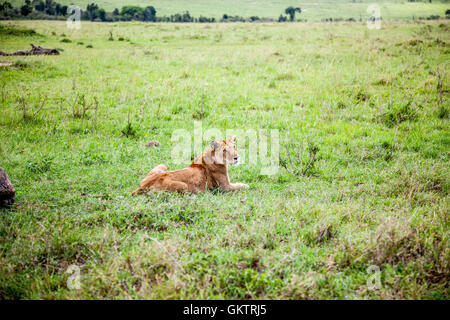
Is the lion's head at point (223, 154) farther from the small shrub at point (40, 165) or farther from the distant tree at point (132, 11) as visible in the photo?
the distant tree at point (132, 11)

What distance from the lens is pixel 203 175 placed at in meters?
6.34

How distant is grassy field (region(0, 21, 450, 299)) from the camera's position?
3553 mm

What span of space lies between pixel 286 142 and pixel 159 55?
16.6 meters

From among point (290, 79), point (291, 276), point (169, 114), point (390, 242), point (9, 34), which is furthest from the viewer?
point (9, 34)

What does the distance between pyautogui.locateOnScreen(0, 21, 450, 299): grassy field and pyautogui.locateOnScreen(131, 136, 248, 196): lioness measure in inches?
10.5

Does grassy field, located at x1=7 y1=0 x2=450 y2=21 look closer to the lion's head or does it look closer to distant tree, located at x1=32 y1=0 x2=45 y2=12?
distant tree, located at x1=32 y1=0 x2=45 y2=12

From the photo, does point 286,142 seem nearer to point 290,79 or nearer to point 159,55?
point 290,79

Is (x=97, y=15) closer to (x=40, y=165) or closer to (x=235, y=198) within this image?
(x=40, y=165)

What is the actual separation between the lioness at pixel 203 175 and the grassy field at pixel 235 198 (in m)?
0.27

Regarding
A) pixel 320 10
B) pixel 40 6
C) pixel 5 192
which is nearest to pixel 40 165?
pixel 5 192

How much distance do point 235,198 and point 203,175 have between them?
0.96 m

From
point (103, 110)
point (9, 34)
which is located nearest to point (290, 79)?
point (103, 110)

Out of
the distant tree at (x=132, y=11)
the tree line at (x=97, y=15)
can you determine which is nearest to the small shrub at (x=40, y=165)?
the tree line at (x=97, y=15)
